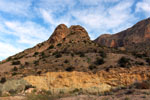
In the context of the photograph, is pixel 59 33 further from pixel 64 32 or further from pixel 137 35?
pixel 137 35

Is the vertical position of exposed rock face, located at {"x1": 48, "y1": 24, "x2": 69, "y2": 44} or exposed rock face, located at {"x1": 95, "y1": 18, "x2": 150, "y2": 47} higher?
exposed rock face, located at {"x1": 95, "y1": 18, "x2": 150, "y2": 47}

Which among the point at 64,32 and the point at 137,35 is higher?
the point at 137,35

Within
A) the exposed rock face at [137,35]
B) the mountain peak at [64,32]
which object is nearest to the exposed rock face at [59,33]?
the mountain peak at [64,32]

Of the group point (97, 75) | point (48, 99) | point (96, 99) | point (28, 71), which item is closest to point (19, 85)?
point (28, 71)

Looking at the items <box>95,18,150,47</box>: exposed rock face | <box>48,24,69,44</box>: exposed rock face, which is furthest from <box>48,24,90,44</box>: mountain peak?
<box>95,18,150,47</box>: exposed rock face

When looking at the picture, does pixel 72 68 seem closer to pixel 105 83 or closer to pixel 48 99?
pixel 105 83

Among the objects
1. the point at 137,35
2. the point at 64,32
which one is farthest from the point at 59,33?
the point at 137,35

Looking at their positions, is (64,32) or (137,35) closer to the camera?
(64,32)

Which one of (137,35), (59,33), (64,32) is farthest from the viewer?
(137,35)

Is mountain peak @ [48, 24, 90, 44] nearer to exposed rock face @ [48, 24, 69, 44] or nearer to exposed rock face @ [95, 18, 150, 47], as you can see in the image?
exposed rock face @ [48, 24, 69, 44]

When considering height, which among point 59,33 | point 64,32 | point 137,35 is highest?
point 137,35

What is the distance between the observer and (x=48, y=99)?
10.0 metres

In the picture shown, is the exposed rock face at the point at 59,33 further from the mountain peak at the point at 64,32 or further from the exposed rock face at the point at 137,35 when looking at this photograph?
the exposed rock face at the point at 137,35

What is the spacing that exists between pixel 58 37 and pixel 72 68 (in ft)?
80.4
